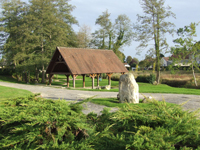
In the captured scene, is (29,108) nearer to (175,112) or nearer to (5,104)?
(5,104)

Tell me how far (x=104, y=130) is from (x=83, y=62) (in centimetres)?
2439

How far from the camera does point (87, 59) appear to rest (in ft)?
90.8

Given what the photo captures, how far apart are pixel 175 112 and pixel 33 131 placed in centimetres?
187

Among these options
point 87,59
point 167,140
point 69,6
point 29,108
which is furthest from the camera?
point 69,6

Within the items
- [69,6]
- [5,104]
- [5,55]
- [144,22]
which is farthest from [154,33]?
[5,104]

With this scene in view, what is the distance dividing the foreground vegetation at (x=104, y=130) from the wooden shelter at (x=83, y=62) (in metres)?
21.3

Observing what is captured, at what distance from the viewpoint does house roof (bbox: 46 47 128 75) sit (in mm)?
25384

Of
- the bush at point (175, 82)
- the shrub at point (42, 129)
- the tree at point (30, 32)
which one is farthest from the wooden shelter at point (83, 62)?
the shrub at point (42, 129)

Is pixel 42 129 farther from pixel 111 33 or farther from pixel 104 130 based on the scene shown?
pixel 111 33

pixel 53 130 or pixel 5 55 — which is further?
pixel 5 55

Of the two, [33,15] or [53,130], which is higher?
[33,15]

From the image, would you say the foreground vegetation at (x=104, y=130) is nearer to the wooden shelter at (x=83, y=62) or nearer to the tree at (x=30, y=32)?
the wooden shelter at (x=83, y=62)

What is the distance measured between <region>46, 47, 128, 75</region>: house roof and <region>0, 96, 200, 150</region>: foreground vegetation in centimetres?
2137

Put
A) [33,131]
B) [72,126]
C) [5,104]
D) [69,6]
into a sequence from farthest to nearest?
[69,6] → [5,104] → [72,126] → [33,131]
